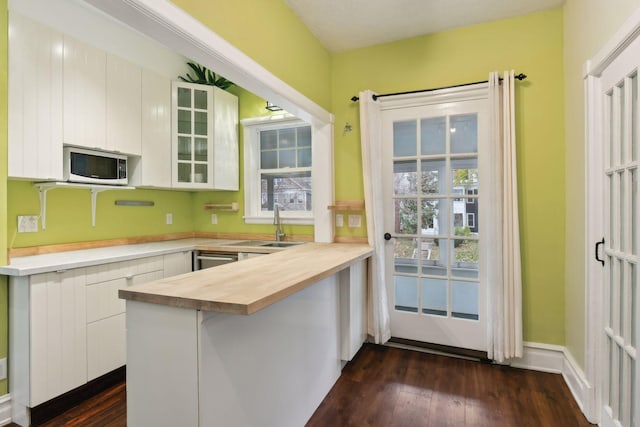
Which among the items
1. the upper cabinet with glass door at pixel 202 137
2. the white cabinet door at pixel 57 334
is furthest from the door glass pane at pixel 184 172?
the white cabinet door at pixel 57 334

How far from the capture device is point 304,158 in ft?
11.4

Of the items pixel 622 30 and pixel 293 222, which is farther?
pixel 293 222

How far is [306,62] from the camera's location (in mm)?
2637

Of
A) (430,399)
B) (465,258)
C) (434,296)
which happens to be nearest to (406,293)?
(434,296)

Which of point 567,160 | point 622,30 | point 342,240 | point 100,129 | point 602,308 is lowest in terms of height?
point 602,308

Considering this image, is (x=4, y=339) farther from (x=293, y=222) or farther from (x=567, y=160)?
(x=567, y=160)

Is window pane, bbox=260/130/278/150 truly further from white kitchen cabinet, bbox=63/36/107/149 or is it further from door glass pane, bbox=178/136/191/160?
white kitchen cabinet, bbox=63/36/107/149

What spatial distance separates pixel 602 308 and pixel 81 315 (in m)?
3.09

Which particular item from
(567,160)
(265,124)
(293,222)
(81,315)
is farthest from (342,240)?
(81,315)

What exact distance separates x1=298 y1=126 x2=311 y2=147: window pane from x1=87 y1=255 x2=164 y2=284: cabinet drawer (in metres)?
1.77

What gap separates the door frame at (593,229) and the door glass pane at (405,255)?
1.18m

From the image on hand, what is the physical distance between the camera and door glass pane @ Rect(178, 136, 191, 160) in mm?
3125

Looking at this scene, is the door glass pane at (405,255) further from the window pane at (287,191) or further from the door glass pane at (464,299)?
the window pane at (287,191)

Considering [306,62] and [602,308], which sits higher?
[306,62]
